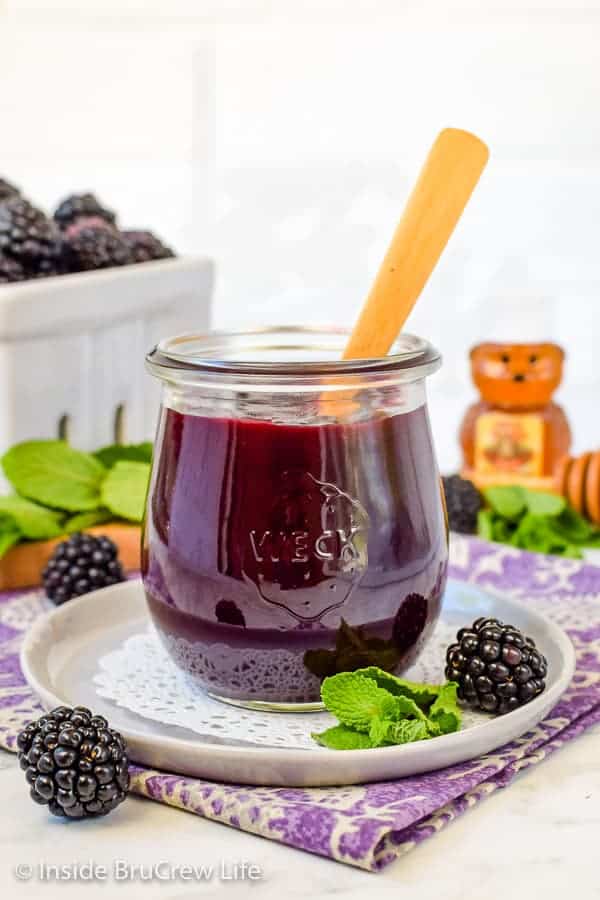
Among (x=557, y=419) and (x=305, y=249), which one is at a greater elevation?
(x=305, y=249)

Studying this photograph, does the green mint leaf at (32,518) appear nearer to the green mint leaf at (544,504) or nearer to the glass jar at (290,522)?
the glass jar at (290,522)

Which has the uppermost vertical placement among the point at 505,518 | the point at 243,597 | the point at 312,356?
the point at 312,356

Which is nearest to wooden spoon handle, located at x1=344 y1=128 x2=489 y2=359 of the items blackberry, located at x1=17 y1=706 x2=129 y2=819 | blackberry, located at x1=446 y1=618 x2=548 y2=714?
blackberry, located at x1=446 y1=618 x2=548 y2=714

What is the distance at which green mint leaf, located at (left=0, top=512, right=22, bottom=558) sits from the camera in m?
1.16

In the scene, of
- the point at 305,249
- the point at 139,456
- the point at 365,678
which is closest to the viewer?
the point at 365,678

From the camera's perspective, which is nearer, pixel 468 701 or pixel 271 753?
pixel 271 753

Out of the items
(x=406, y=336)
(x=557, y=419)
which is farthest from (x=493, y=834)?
(x=557, y=419)

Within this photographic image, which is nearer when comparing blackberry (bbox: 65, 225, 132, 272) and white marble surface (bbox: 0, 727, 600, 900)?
white marble surface (bbox: 0, 727, 600, 900)

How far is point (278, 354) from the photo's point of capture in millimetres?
978

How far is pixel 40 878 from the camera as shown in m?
0.65

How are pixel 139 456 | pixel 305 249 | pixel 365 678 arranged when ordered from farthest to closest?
pixel 305 249
pixel 139 456
pixel 365 678

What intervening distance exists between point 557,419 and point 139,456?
607mm

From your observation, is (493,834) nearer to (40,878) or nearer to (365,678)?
(365,678)

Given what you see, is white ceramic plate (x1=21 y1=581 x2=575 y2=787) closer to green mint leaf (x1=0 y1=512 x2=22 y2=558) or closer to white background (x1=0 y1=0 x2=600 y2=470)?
green mint leaf (x1=0 y1=512 x2=22 y2=558)
